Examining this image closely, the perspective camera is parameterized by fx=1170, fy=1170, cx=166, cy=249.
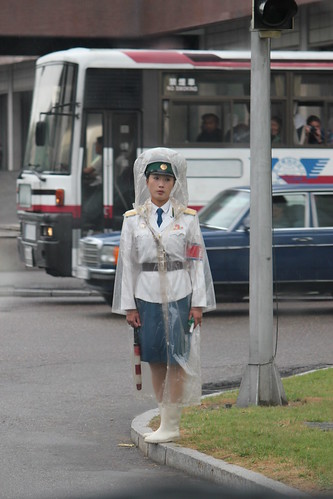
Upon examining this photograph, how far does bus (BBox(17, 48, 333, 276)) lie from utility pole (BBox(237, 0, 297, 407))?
29.8 ft

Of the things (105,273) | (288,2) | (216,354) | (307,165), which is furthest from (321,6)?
(288,2)

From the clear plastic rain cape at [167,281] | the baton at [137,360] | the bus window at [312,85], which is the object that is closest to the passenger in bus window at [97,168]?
the bus window at [312,85]

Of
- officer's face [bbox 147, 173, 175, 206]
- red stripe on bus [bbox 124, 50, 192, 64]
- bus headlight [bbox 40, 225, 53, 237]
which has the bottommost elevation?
bus headlight [bbox 40, 225, 53, 237]

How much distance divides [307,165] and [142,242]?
11.2m

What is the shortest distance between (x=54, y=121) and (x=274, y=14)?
980 cm

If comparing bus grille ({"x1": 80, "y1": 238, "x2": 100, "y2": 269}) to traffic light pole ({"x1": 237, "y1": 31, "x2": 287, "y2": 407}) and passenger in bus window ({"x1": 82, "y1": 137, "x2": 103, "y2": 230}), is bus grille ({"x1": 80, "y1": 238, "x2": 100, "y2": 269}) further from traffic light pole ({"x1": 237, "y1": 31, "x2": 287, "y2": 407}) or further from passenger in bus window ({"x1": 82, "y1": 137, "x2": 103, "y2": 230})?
traffic light pole ({"x1": 237, "y1": 31, "x2": 287, "y2": 407})

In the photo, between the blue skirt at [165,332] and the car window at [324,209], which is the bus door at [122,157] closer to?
the car window at [324,209]

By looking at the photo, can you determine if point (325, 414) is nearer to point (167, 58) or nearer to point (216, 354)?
point (216, 354)

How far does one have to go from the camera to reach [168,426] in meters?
6.98

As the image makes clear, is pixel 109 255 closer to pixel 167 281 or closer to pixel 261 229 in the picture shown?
pixel 261 229

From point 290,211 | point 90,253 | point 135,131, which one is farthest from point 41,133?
point 290,211

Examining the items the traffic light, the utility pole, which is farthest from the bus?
the traffic light

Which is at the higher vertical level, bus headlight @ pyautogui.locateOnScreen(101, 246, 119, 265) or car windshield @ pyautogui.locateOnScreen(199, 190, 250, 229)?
car windshield @ pyautogui.locateOnScreen(199, 190, 250, 229)

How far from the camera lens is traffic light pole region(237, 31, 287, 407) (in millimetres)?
8180
